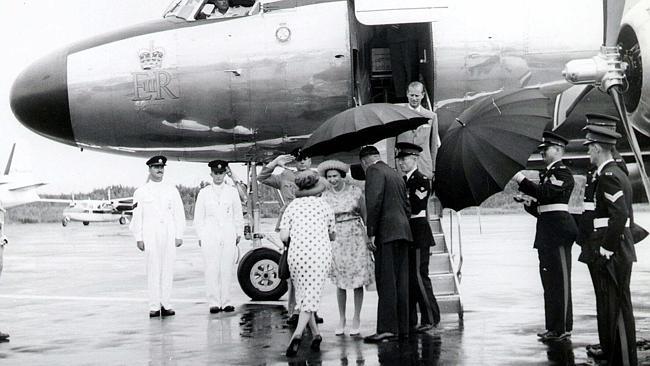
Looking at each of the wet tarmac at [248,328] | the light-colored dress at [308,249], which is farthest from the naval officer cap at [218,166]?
the light-colored dress at [308,249]

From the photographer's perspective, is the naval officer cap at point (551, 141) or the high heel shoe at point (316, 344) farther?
the naval officer cap at point (551, 141)

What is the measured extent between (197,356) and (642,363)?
3812 millimetres

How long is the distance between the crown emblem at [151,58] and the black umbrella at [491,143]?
4289 mm

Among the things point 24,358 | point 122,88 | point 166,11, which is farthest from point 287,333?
point 166,11

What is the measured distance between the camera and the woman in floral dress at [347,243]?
8.27 metres

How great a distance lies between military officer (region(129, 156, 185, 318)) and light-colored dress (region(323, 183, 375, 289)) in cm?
294

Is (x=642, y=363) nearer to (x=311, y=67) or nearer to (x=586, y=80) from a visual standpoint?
(x=586, y=80)

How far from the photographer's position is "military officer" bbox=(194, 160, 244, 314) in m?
10.6

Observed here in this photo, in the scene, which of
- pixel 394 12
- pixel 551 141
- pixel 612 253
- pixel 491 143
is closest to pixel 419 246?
pixel 491 143

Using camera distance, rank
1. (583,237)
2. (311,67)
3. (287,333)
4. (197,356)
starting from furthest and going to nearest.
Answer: (311,67) → (287,333) → (197,356) → (583,237)

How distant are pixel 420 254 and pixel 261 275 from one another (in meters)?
3.26

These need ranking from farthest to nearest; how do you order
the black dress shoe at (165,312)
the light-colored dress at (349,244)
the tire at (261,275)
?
the tire at (261,275), the black dress shoe at (165,312), the light-colored dress at (349,244)

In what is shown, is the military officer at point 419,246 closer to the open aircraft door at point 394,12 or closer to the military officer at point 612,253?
the open aircraft door at point 394,12

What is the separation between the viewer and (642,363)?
6.66m
